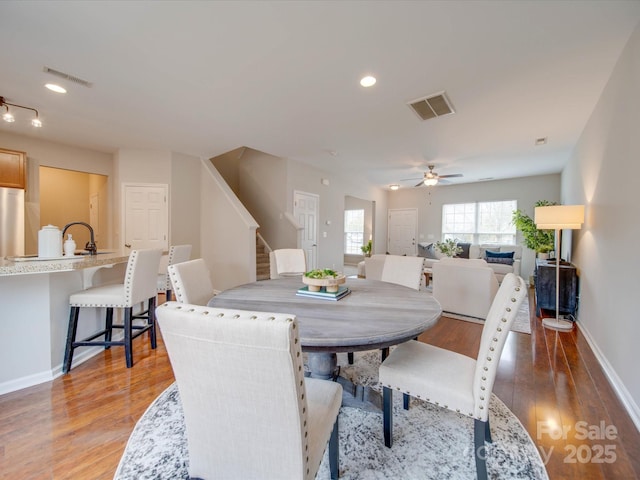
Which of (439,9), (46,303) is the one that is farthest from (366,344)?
(46,303)

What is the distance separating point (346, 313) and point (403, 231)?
8.15m

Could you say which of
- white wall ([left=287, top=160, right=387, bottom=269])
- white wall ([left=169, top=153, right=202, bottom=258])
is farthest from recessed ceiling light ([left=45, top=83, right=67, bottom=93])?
white wall ([left=287, top=160, right=387, bottom=269])

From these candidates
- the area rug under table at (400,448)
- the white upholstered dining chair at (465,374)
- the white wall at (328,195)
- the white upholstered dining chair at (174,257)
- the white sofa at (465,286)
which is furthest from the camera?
the white wall at (328,195)

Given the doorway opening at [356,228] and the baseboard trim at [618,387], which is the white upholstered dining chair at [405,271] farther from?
the doorway opening at [356,228]

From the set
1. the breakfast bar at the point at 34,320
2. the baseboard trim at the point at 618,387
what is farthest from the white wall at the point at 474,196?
the breakfast bar at the point at 34,320

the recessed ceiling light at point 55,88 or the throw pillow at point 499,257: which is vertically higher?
the recessed ceiling light at point 55,88

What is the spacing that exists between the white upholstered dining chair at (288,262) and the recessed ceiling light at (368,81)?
195 centimetres

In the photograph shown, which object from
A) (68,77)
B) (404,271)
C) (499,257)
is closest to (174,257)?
(68,77)

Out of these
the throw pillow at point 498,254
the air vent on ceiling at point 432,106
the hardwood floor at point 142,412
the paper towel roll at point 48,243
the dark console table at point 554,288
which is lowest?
the hardwood floor at point 142,412

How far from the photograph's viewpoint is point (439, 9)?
1.79m

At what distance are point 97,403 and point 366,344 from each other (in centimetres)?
200

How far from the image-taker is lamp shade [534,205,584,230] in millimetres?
3361

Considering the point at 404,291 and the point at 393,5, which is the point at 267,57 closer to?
the point at 393,5

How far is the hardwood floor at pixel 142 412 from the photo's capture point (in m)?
1.44
